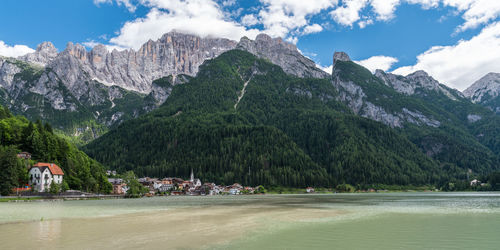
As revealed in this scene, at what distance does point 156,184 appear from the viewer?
578 feet

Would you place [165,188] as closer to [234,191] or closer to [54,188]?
[234,191]

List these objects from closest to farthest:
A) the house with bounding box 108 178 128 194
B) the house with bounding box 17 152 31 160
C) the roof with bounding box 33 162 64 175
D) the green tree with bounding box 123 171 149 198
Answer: the roof with bounding box 33 162 64 175
the house with bounding box 17 152 31 160
the green tree with bounding box 123 171 149 198
the house with bounding box 108 178 128 194

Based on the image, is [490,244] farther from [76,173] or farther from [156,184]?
[156,184]

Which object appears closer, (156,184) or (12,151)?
(12,151)

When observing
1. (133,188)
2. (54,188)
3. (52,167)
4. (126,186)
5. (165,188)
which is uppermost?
(52,167)

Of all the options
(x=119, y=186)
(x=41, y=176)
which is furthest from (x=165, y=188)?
(x=41, y=176)

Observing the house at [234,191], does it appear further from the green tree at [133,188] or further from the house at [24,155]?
the house at [24,155]

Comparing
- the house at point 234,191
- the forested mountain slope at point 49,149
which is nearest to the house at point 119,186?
the forested mountain slope at point 49,149

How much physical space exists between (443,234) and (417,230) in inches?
111

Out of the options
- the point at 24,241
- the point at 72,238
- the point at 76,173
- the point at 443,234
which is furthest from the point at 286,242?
the point at 76,173

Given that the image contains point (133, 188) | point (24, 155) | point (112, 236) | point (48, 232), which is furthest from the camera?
point (133, 188)

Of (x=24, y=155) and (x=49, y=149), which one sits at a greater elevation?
(x=49, y=149)

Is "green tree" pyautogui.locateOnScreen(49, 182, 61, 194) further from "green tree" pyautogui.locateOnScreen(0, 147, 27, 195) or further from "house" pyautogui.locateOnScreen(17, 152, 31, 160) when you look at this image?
"house" pyautogui.locateOnScreen(17, 152, 31, 160)

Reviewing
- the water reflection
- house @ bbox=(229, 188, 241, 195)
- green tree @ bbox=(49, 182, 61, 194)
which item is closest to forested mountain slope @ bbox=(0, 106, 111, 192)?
green tree @ bbox=(49, 182, 61, 194)
